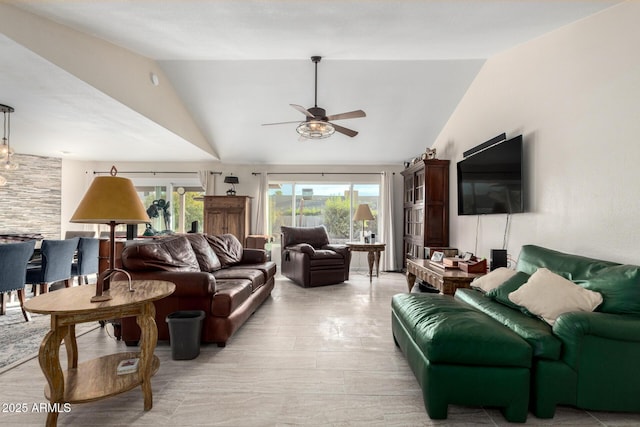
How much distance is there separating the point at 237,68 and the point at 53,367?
12.0ft

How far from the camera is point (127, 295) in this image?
71.6 inches

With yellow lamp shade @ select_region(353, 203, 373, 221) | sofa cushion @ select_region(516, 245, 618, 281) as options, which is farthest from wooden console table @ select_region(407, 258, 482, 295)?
yellow lamp shade @ select_region(353, 203, 373, 221)

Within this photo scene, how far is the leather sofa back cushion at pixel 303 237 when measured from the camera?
547 centimetres

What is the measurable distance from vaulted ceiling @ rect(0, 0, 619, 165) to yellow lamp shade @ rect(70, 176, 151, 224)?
150 cm

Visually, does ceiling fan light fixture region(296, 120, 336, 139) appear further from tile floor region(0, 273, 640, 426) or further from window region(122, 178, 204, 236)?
window region(122, 178, 204, 236)

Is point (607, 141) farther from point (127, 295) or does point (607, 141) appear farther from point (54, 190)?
point (54, 190)

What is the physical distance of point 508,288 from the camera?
7.68 feet

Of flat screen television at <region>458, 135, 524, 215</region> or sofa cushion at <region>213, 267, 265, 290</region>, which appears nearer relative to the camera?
flat screen television at <region>458, 135, 524, 215</region>

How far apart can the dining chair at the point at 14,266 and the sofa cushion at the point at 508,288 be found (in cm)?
446

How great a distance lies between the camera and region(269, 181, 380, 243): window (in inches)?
271

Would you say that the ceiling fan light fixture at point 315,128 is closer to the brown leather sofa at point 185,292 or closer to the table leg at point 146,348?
the brown leather sofa at point 185,292

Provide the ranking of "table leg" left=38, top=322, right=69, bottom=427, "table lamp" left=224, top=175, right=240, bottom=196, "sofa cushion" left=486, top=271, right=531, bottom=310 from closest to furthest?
"table leg" left=38, top=322, right=69, bottom=427 < "sofa cushion" left=486, top=271, right=531, bottom=310 < "table lamp" left=224, top=175, right=240, bottom=196

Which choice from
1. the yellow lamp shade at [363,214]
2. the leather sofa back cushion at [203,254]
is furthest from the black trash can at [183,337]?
the yellow lamp shade at [363,214]

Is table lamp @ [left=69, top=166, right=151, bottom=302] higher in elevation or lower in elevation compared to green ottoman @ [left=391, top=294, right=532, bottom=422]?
higher
